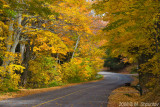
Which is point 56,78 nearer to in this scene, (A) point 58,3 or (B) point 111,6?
(A) point 58,3

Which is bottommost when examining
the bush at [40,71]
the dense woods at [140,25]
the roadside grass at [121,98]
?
the roadside grass at [121,98]

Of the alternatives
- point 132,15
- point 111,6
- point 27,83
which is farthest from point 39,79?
point 132,15

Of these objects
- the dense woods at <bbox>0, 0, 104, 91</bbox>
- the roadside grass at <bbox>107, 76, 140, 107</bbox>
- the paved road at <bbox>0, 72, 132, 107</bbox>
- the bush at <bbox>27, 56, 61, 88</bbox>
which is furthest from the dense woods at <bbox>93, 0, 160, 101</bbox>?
the bush at <bbox>27, 56, 61, 88</bbox>

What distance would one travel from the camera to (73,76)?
2784 cm

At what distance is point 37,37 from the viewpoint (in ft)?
65.6

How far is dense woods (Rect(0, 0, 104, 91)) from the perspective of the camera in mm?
12831

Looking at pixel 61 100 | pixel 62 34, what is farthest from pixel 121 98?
pixel 62 34

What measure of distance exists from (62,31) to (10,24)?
217 inches

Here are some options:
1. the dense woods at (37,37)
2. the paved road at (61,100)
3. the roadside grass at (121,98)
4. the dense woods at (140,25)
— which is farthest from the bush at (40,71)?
the roadside grass at (121,98)

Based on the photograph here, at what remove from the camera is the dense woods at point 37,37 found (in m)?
12.8

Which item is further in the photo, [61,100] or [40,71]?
[40,71]

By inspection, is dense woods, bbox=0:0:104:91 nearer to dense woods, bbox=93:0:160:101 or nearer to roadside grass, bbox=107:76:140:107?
dense woods, bbox=93:0:160:101

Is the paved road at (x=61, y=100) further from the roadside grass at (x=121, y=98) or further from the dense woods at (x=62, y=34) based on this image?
the dense woods at (x=62, y=34)

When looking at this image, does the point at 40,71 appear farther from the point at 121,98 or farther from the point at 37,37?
the point at 121,98
